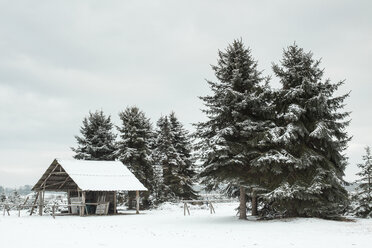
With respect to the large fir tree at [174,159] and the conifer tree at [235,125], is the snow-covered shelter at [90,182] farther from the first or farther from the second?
the conifer tree at [235,125]

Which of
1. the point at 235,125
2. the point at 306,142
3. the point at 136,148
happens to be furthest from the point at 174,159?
the point at 306,142

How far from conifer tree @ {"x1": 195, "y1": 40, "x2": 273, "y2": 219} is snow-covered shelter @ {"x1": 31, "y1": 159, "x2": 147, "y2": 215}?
41.9ft

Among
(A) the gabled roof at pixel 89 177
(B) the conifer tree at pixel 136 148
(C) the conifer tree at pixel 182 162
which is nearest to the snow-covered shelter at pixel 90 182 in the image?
(A) the gabled roof at pixel 89 177

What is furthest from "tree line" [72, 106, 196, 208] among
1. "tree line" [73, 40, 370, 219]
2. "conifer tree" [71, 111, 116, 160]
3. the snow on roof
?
"tree line" [73, 40, 370, 219]

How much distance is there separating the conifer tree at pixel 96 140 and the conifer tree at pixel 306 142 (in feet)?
98.1

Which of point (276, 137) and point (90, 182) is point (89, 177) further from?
point (276, 137)

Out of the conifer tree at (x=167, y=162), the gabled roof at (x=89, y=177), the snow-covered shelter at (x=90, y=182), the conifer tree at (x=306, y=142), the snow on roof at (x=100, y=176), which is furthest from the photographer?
the conifer tree at (x=167, y=162)

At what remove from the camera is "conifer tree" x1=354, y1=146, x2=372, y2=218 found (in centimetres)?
2228

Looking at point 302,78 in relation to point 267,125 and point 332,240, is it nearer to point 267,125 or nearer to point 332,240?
point 267,125

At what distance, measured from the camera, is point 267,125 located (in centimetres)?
2198

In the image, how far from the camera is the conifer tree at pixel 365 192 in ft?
73.1

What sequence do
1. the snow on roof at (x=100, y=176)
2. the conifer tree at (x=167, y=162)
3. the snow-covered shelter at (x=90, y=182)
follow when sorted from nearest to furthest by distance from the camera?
1. the snow on roof at (x=100, y=176)
2. the snow-covered shelter at (x=90, y=182)
3. the conifer tree at (x=167, y=162)

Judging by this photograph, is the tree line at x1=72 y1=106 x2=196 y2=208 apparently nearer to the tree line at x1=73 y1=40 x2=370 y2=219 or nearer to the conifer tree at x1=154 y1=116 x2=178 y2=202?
the conifer tree at x1=154 y1=116 x2=178 y2=202

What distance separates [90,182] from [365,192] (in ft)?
72.3
